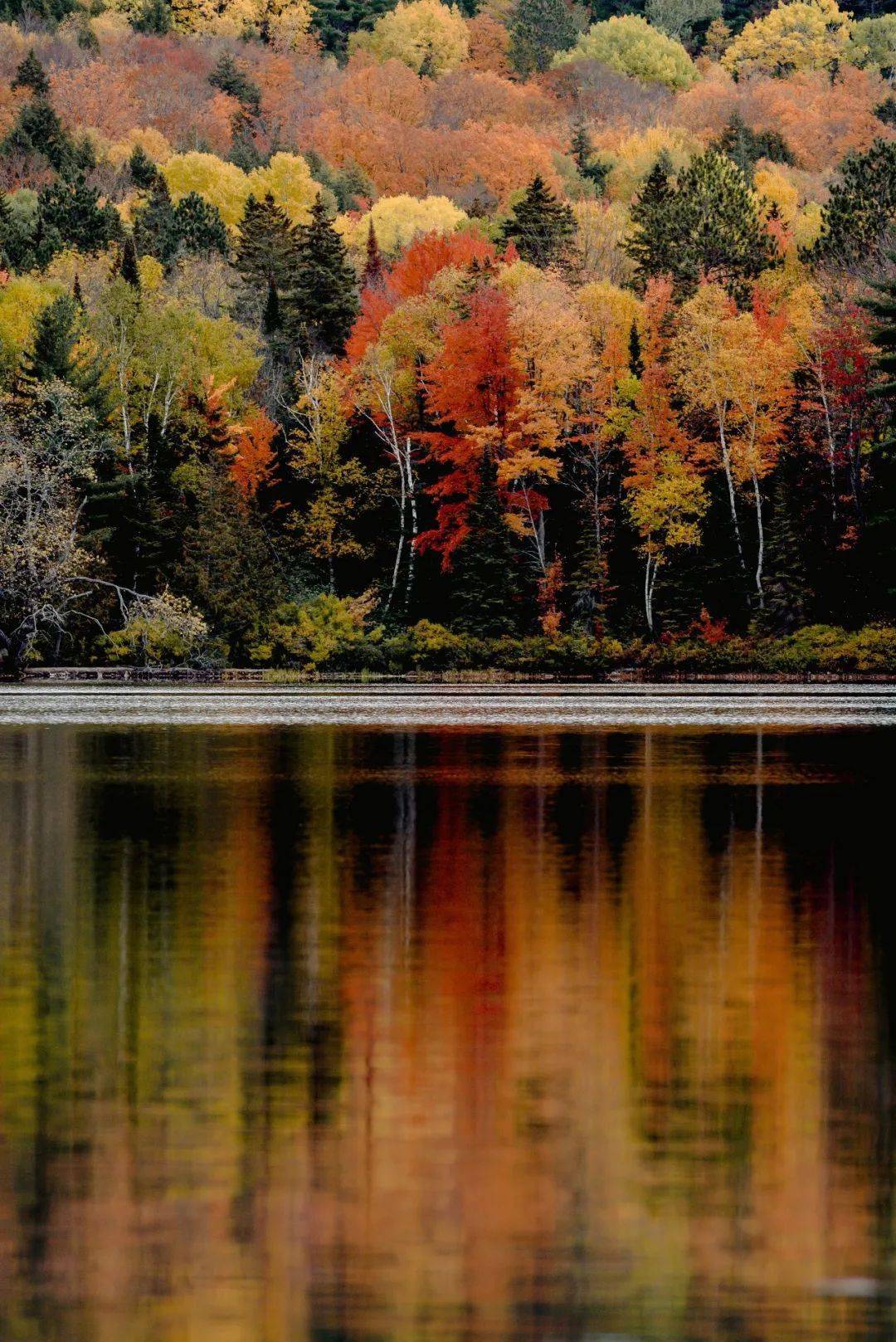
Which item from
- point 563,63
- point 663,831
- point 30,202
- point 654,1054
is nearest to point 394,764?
point 663,831

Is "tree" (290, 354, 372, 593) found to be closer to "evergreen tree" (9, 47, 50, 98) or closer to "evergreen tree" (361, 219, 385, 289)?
"evergreen tree" (361, 219, 385, 289)

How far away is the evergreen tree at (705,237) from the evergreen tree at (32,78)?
72.4 meters

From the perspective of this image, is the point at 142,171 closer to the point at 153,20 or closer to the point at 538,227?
the point at 538,227

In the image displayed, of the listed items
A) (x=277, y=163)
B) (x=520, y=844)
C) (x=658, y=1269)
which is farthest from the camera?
(x=277, y=163)

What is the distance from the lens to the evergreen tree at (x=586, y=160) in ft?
500

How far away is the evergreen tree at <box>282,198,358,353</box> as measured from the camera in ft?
309

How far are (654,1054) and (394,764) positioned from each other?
22784mm

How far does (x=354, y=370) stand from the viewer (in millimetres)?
82312

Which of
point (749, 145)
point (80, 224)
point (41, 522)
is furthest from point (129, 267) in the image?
point (749, 145)

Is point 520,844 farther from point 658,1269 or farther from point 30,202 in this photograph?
point 30,202

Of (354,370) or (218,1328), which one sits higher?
(354,370)

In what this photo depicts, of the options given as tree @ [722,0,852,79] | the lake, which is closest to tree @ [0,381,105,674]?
the lake

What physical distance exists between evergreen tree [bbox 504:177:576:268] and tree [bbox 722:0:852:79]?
99427 mm

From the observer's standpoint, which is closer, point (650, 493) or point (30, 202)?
point (650, 493)
